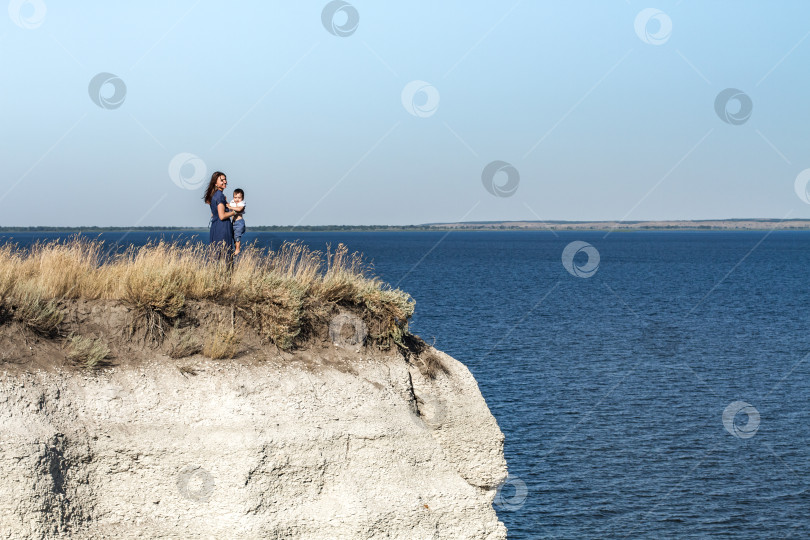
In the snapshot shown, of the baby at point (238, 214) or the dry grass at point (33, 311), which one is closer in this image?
the dry grass at point (33, 311)

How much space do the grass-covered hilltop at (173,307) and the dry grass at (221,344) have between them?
1 cm

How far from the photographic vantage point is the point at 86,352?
1084 centimetres

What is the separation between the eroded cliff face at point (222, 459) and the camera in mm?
9898

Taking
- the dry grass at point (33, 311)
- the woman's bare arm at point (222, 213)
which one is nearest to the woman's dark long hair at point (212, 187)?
the woman's bare arm at point (222, 213)

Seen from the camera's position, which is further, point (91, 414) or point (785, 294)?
point (785, 294)

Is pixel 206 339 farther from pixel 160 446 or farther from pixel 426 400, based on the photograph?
pixel 426 400

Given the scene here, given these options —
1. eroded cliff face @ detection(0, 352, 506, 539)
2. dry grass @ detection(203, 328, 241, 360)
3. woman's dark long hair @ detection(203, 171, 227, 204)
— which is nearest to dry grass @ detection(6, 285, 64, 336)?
eroded cliff face @ detection(0, 352, 506, 539)

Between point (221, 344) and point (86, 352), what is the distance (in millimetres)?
1830

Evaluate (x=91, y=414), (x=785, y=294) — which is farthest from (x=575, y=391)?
(x=785, y=294)

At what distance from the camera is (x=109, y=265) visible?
12812 mm

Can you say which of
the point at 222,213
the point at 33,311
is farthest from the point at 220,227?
the point at 33,311

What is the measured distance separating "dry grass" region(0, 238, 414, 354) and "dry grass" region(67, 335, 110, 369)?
1.32 ft

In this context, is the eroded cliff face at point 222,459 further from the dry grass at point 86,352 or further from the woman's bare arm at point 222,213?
the woman's bare arm at point 222,213

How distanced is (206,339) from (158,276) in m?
1.19
